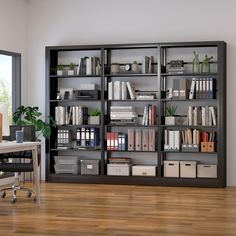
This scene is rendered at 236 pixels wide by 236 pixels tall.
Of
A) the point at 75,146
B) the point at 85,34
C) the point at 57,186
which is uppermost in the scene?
the point at 85,34

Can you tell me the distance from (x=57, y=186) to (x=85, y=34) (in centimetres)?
258

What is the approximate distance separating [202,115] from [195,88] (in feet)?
1.40

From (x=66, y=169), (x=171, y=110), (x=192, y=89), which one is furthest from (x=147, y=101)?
(x=66, y=169)

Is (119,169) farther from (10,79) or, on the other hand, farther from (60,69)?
(10,79)

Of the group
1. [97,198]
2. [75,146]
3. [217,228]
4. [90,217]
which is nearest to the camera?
[217,228]

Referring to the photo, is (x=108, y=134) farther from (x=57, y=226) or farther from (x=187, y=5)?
(x=57, y=226)

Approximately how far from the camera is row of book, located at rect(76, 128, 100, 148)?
29.6 ft

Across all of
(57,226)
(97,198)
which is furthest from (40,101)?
(57,226)

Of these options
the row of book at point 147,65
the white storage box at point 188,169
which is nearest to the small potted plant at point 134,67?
the row of book at point 147,65

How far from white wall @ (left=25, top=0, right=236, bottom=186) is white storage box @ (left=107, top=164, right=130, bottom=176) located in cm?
156

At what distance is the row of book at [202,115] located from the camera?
8.52 m

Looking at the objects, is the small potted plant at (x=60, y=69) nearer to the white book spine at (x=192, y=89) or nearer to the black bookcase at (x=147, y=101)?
the black bookcase at (x=147, y=101)

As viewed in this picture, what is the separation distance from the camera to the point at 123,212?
6328mm

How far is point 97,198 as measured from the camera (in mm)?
7387
